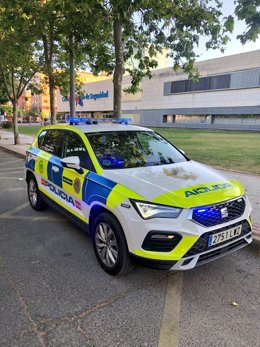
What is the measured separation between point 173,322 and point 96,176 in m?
1.79

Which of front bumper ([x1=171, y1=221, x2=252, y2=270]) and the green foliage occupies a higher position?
the green foliage

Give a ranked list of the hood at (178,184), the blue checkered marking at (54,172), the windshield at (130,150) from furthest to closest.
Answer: the blue checkered marking at (54,172) → the windshield at (130,150) → the hood at (178,184)

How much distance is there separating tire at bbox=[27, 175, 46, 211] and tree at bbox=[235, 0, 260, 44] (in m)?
4.24

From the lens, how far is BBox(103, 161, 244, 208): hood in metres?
3.09

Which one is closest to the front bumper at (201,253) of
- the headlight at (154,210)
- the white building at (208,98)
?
the headlight at (154,210)

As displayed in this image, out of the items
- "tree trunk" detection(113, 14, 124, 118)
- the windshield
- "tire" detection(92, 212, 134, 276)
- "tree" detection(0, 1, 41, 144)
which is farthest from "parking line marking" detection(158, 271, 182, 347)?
"tree" detection(0, 1, 41, 144)

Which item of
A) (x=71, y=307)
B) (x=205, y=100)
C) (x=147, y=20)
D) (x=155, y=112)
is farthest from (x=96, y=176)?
(x=155, y=112)

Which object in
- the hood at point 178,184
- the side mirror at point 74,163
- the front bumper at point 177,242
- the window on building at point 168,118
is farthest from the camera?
the window on building at point 168,118

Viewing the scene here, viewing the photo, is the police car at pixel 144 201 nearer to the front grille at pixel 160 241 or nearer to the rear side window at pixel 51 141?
the front grille at pixel 160 241

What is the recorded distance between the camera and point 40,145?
226 inches

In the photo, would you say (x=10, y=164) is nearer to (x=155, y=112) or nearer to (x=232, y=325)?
(x=232, y=325)

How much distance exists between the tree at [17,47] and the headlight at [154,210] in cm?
673

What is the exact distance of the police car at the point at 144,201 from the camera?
301 centimetres

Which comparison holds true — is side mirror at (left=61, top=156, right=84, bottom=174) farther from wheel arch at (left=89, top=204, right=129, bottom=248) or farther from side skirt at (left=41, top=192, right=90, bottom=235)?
side skirt at (left=41, top=192, right=90, bottom=235)
